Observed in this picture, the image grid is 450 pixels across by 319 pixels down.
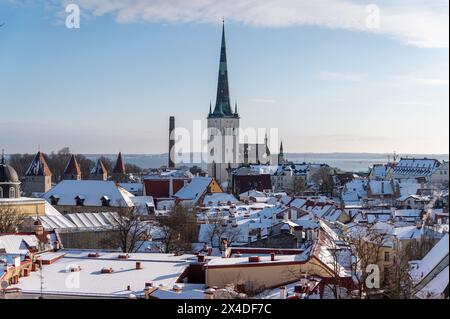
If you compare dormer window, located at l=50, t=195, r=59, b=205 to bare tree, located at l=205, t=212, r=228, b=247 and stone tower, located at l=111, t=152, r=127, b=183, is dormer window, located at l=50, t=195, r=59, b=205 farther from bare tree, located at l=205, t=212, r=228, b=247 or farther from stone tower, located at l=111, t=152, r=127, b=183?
stone tower, located at l=111, t=152, r=127, b=183

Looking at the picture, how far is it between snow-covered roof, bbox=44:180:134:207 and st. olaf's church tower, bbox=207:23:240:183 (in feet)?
34.5

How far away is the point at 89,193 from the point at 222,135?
1351 cm

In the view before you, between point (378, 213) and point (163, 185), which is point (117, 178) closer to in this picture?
point (163, 185)

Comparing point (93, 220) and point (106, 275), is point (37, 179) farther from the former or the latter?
point (106, 275)

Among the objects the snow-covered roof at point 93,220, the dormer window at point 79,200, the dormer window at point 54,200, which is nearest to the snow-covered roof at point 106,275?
the snow-covered roof at point 93,220

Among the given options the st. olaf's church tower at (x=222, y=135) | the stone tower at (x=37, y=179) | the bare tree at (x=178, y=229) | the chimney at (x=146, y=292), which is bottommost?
the bare tree at (x=178, y=229)

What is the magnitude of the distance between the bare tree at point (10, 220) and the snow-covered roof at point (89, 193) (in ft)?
16.4

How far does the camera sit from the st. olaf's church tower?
104 feet

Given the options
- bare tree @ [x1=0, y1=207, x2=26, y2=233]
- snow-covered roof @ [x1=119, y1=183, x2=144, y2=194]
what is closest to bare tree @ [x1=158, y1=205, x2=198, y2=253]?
bare tree @ [x1=0, y1=207, x2=26, y2=233]

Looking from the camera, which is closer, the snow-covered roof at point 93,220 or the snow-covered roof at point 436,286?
the snow-covered roof at point 436,286

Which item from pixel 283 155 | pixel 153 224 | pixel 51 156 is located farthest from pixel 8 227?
pixel 283 155

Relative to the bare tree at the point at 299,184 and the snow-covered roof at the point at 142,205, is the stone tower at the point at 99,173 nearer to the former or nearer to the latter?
the snow-covered roof at the point at 142,205

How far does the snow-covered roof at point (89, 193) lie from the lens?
20.1m

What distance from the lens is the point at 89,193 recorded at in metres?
20.5
